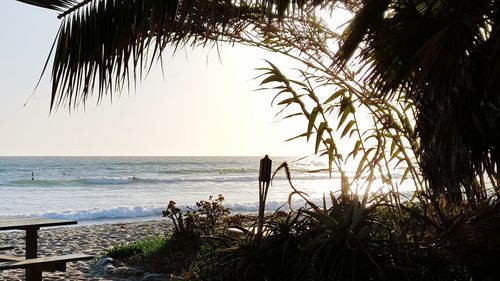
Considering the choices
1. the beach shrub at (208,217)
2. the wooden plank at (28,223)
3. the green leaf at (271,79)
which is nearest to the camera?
the green leaf at (271,79)

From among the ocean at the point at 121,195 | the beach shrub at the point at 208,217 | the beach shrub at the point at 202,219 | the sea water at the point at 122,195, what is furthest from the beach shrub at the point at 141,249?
the sea water at the point at 122,195

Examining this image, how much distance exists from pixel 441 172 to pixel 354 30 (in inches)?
37.4

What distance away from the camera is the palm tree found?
3078 mm

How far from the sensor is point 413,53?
3750 mm

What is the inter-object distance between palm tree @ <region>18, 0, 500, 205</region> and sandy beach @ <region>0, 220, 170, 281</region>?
5.05 meters

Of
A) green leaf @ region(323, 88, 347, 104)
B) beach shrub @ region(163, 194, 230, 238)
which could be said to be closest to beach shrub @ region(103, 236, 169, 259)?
beach shrub @ region(163, 194, 230, 238)

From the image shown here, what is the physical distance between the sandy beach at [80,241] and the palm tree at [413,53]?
5.05 m

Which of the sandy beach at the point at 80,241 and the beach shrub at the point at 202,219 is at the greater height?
the beach shrub at the point at 202,219

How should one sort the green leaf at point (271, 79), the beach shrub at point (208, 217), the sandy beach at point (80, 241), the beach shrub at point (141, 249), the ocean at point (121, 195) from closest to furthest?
the green leaf at point (271, 79)
the sandy beach at point (80, 241)
the beach shrub at point (208, 217)
the beach shrub at point (141, 249)
the ocean at point (121, 195)

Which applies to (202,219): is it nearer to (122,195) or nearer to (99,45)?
(99,45)

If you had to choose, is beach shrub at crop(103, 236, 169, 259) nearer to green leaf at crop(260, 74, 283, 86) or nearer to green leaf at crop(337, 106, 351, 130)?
green leaf at crop(337, 106, 351, 130)

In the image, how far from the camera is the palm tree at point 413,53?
3078 millimetres

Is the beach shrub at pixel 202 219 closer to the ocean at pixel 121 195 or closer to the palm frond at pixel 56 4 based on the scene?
the palm frond at pixel 56 4

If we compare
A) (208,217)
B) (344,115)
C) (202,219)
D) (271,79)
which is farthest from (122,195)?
(271,79)
